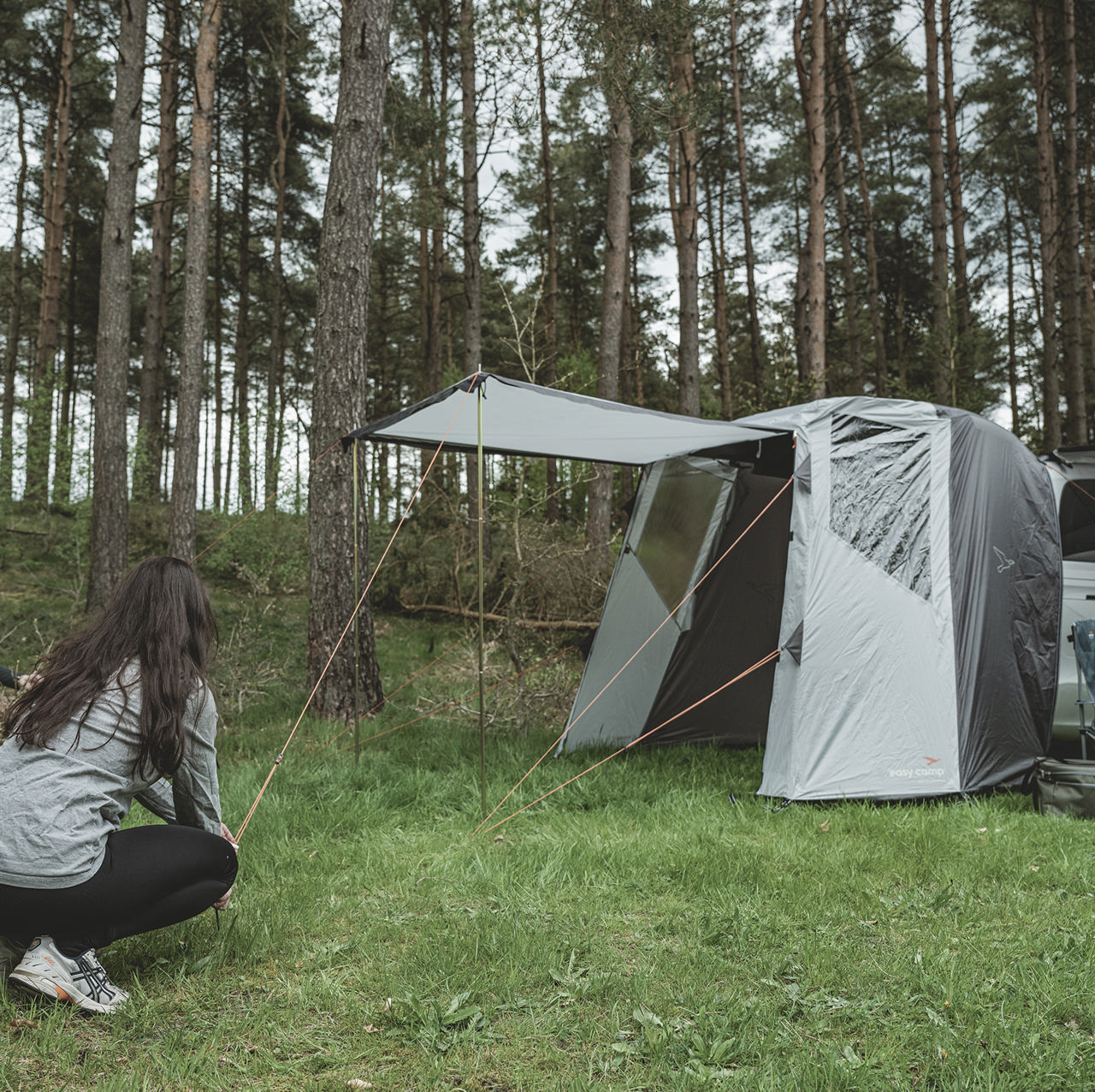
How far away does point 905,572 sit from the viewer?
4398mm

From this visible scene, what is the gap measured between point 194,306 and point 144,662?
294 inches

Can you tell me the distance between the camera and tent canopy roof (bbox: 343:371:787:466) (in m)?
3.84

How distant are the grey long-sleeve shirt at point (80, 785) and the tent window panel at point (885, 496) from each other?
3.22m

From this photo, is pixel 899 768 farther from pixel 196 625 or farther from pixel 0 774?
pixel 0 774

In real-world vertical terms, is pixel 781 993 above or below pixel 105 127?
below

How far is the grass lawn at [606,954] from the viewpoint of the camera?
6.84 feet

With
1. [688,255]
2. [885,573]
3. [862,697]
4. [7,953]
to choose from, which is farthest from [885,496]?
[688,255]

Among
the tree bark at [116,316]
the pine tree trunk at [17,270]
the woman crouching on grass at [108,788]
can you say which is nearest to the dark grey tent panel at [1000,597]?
the woman crouching on grass at [108,788]

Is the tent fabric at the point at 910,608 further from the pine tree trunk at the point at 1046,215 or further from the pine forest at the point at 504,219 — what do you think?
the pine tree trunk at the point at 1046,215

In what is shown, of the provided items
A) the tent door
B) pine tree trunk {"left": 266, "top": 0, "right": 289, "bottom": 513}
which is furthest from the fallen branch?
pine tree trunk {"left": 266, "top": 0, "right": 289, "bottom": 513}

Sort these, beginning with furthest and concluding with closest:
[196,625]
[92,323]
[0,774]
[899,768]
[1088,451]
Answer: [92,323] → [1088,451] → [899,768] → [196,625] → [0,774]

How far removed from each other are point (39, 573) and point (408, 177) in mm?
7167

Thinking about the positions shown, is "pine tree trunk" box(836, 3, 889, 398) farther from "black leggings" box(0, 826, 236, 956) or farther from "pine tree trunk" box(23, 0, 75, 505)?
"black leggings" box(0, 826, 236, 956)

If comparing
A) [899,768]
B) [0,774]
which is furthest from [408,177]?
[0,774]
